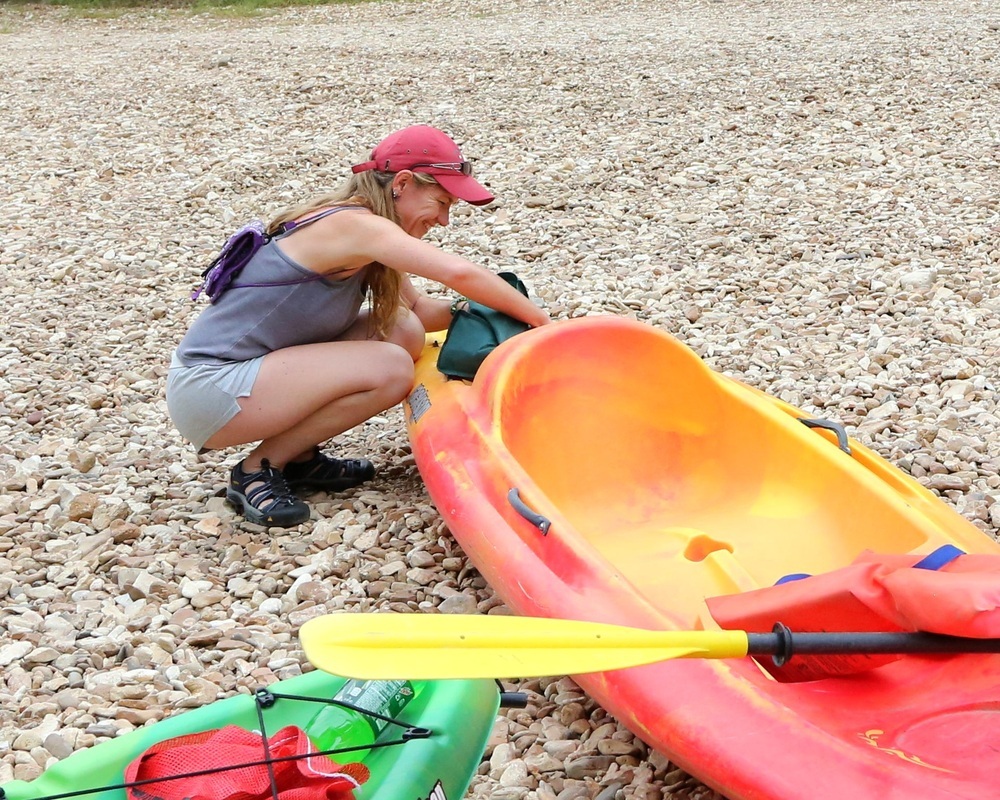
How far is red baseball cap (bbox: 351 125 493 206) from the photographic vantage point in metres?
2.94

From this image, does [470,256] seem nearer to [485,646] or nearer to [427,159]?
[427,159]

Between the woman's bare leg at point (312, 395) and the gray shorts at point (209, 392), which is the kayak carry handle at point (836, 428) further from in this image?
the gray shorts at point (209, 392)

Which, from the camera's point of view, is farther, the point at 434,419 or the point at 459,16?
the point at 459,16

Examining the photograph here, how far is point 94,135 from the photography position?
24.6 ft

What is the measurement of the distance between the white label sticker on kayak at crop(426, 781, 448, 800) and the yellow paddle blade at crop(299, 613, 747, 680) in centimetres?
28

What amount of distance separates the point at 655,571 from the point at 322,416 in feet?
3.50

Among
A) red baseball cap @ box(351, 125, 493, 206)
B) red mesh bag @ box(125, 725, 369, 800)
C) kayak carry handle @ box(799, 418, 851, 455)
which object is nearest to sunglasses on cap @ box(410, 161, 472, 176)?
red baseball cap @ box(351, 125, 493, 206)

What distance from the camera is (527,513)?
2.37 meters

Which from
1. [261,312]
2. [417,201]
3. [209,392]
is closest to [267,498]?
[209,392]

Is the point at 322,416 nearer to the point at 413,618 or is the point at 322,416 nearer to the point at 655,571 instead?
the point at 655,571

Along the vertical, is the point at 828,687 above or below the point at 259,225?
below

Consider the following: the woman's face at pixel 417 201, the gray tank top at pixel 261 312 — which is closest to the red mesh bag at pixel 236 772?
the gray tank top at pixel 261 312

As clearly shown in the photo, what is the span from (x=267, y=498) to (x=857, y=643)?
1.84m

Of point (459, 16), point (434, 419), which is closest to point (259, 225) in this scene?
point (434, 419)
